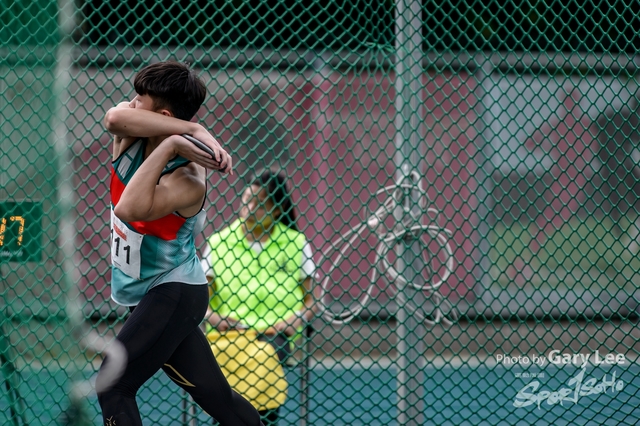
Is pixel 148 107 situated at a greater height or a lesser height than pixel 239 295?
greater

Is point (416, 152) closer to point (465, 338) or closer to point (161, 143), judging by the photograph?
point (161, 143)

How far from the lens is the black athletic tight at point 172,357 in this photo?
230cm

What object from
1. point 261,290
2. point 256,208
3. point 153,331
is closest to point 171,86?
point 153,331

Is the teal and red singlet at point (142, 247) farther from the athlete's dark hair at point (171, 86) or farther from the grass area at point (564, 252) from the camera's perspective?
the grass area at point (564, 252)

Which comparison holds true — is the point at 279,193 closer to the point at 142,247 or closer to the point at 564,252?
the point at 142,247

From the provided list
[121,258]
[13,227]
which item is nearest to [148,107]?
[121,258]

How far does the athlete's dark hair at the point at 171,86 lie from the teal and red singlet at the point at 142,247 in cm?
17

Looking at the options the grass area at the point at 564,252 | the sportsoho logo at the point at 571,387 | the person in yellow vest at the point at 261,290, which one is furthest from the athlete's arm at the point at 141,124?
the sportsoho logo at the point at 571,387

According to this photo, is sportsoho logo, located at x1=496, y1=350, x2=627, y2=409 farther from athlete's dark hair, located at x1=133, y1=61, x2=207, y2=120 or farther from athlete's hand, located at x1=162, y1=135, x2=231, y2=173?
athlete's dark hair, located at x1=133, y1=61, x2=207, y2=120

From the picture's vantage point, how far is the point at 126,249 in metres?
2.40

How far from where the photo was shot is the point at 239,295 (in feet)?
12.6

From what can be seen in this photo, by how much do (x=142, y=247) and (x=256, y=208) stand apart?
4.69ft

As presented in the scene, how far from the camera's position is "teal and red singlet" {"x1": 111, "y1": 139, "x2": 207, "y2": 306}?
2391 millimetres

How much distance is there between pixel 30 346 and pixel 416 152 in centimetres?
203
